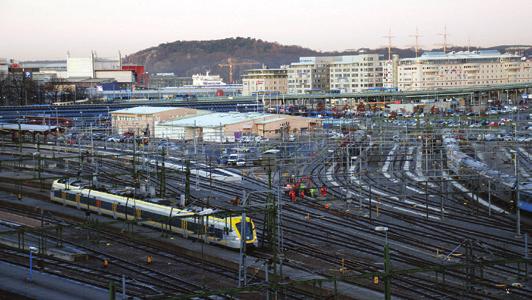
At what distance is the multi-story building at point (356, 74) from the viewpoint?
137 ft

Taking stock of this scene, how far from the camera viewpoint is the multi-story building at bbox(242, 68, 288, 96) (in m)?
42.2

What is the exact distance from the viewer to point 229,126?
1703 cm

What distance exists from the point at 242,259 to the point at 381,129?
32.7ft

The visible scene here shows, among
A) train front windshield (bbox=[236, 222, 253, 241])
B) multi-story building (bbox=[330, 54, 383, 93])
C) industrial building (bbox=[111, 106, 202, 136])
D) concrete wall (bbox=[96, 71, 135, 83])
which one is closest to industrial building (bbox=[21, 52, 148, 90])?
concrete wall (bbox=[96, 71, 135, 83])

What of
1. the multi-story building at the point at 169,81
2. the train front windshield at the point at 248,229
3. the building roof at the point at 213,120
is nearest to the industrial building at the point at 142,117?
the building roof at the point at 213,120

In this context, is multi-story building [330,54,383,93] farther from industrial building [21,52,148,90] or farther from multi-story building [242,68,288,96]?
industrial building [21,52,148,90]

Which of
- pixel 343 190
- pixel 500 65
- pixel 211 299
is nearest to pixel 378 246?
pixel 211 299

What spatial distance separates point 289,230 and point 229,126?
8.56m

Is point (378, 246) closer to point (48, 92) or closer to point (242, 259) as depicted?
point (242, 259)

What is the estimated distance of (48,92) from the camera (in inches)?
1356

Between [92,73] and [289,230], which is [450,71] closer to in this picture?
[92,73]

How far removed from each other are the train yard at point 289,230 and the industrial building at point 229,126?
9.58 feet

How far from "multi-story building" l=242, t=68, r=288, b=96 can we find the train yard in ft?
92.9

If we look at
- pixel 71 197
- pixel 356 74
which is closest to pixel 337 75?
pixel 356 74
